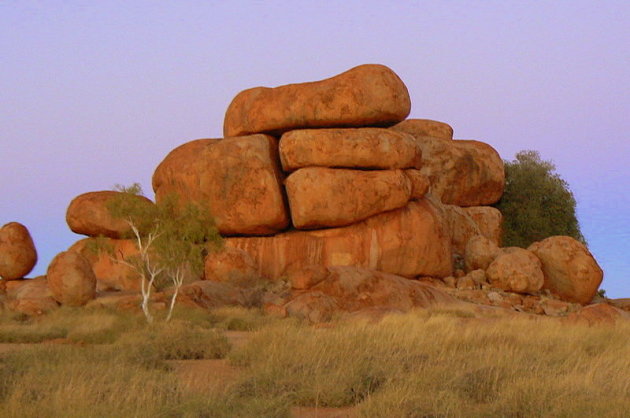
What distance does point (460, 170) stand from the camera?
3778 cm

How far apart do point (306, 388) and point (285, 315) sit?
43.3ft

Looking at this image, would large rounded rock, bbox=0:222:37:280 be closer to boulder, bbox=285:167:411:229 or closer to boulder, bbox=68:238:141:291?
boulder, bbox=68:238:141:291

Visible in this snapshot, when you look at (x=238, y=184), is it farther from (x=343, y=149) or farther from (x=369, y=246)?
(x=369, y=246)

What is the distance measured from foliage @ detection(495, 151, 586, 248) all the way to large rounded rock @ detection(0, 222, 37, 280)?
24421 mm

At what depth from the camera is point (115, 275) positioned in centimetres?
3300

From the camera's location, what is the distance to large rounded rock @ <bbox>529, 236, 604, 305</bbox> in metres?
31.7

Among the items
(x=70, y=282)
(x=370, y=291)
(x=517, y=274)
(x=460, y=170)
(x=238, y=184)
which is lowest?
(x=370, y=291)

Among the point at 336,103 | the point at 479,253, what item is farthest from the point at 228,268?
the point at 479,253

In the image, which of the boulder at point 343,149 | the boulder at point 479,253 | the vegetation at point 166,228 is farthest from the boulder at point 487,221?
the vegetation at point 166,228

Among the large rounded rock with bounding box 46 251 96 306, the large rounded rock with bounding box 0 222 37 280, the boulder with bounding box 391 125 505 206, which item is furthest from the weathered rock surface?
the large rounded rock with bounding box 0 222 37 280

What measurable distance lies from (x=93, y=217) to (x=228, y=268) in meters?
7.83

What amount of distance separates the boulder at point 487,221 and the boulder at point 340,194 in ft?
27.5

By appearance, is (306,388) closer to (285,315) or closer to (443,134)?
(285,315)

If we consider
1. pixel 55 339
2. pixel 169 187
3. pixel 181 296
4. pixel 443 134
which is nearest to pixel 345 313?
pixel 181 296
